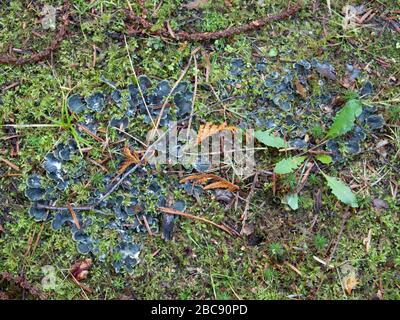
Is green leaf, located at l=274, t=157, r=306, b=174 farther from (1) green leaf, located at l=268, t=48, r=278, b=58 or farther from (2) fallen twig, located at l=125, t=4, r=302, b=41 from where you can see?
(2) fallen twig, located at l=125, t=4, r=302, b=41

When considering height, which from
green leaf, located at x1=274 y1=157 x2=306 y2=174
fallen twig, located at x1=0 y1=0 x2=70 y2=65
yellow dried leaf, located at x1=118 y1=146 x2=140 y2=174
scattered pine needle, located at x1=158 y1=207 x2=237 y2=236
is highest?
fallen twig, located at x1=0 y1=0 x2=70 y2=65

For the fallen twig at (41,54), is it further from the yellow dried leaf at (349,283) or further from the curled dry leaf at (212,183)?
the yellow dried leaf at (349,283)

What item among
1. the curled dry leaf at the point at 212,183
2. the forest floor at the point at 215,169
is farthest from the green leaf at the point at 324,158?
the curled dry leaf at the point at 212,183

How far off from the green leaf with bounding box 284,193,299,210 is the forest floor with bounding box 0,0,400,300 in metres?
0.02

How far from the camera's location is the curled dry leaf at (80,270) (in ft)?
11.1

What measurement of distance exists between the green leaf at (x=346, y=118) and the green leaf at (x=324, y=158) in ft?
0.51

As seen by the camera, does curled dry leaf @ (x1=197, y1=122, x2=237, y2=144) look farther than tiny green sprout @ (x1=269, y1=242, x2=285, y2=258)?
Yes

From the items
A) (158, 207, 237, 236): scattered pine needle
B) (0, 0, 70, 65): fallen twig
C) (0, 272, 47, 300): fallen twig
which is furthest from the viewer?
(0, 0, 70, 65): fallen twig

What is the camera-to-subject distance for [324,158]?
355 cm

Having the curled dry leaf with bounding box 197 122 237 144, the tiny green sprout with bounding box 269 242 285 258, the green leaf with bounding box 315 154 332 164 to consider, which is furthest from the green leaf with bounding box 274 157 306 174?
the tiny green sprout with bounding box 269 242 285 258

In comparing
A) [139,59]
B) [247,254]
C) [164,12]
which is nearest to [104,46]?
[139,59]

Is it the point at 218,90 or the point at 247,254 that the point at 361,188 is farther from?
the point at 218,90

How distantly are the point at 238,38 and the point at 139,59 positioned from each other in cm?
78

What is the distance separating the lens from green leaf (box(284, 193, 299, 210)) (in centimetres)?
349
